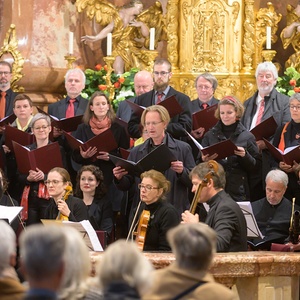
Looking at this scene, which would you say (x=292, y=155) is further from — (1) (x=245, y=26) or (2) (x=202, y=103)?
(1) (x=245, y=26)

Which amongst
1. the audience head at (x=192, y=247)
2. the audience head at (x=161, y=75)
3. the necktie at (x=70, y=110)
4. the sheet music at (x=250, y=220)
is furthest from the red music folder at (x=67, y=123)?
the audience head at (x=192, y=247)

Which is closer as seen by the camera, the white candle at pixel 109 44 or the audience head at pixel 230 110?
the audience head at pixel 230 110

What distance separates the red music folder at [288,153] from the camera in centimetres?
848

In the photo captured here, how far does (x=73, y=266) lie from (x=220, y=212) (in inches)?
124

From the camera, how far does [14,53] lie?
37.1 feet

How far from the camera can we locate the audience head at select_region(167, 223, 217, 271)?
4.20m

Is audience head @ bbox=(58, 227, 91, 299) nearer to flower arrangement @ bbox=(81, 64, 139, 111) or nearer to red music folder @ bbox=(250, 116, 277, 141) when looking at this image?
red music folder @ bbox=(250, 116, 277, 141)

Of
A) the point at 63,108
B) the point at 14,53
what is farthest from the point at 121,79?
the point at 63,108

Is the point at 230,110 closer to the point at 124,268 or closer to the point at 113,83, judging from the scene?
the point at 113,83

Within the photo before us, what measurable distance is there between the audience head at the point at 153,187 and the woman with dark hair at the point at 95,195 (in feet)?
3.12

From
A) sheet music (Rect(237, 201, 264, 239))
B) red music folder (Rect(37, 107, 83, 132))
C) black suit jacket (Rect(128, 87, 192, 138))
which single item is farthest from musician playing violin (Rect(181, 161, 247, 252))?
red music folder (Rect(37, 107, 83, 132))

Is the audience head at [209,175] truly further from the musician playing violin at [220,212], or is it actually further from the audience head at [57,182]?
the audience head at [57,182]

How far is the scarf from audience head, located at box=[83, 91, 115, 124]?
0.03m

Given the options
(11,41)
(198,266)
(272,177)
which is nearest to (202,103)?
(272,177)
